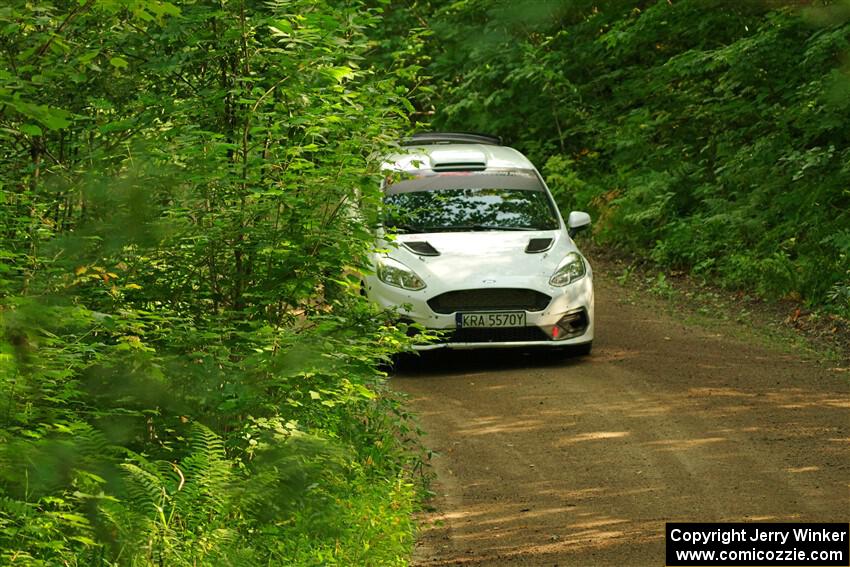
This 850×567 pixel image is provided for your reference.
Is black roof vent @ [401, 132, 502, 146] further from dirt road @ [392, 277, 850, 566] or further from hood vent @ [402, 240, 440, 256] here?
dirt road @ [392, 277, 850, 566]

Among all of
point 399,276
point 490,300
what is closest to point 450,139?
point 399,276

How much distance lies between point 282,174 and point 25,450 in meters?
2.78

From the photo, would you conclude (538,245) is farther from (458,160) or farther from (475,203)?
(458,160)

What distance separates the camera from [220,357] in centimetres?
640

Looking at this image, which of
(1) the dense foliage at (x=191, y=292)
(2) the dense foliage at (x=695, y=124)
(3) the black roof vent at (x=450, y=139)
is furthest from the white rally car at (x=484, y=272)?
(1) the dense foliage at (x=191, y=292)

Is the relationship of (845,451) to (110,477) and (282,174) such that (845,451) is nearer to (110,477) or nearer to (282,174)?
(282,174)

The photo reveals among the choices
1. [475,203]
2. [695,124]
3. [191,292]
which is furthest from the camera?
[695,124]

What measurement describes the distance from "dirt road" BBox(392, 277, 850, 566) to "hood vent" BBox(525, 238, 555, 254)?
1069 mm

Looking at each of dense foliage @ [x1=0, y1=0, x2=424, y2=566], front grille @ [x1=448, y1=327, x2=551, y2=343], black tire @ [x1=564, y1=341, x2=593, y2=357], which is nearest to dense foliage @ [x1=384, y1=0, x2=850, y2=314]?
dense foliage @ [x1=0, y1=0, x2=424, y2=566]

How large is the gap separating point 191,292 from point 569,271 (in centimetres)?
561

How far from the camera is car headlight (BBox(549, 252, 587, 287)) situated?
39.0ft

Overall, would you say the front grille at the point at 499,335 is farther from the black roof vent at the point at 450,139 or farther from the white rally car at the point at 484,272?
the black roof vent at the point at 450,139

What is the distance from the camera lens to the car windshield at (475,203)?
41.0 feet

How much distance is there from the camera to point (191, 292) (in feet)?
23.3
